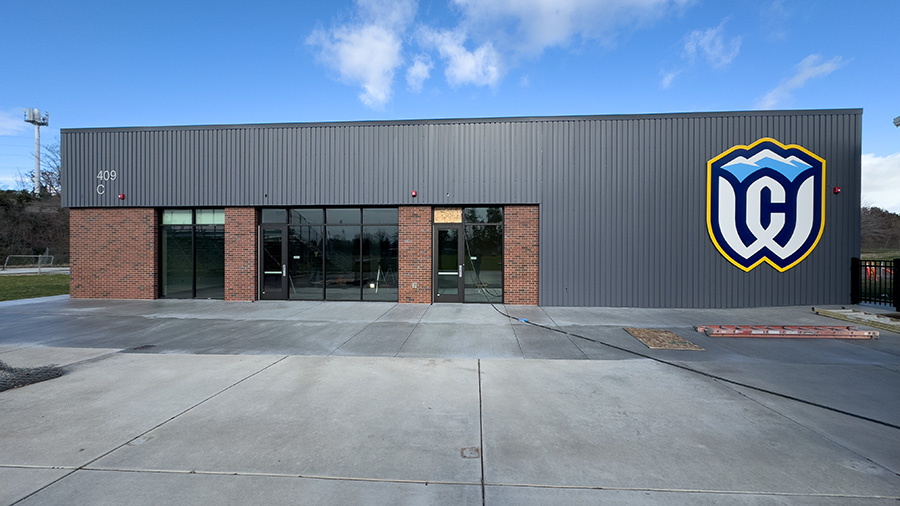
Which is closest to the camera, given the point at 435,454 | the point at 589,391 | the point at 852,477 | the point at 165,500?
the point at 165,500

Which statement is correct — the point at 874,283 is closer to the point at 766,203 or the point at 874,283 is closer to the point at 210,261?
the point at 766,203

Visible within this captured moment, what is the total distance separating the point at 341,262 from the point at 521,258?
5.93m

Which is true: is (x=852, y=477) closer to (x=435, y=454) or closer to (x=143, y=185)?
(x=435, y=454)

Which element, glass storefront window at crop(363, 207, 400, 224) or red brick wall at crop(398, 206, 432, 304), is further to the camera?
glass storefront window at crop(363, 207, 400, 224)

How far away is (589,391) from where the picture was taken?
505cm

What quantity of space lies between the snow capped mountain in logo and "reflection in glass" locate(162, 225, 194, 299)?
17.6m

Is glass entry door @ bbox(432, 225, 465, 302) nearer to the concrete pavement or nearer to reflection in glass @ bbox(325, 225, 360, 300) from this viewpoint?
reflection in glass @ bbox(325, 225, 360, 300)

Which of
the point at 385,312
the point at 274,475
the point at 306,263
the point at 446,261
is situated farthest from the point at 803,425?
the point at 306,263

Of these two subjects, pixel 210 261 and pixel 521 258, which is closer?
pixel 521 258

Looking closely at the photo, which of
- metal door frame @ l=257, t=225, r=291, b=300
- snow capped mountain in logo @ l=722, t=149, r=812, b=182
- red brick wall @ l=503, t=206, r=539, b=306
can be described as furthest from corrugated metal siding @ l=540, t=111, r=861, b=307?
metal door frame @ l=257, t=225, r=291, b=300

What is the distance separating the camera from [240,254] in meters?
13.7

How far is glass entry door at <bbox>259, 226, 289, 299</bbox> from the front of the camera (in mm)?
13742

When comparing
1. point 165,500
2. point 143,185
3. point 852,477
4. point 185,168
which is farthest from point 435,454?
point 143,185

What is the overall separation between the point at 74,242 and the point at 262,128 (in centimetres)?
777
